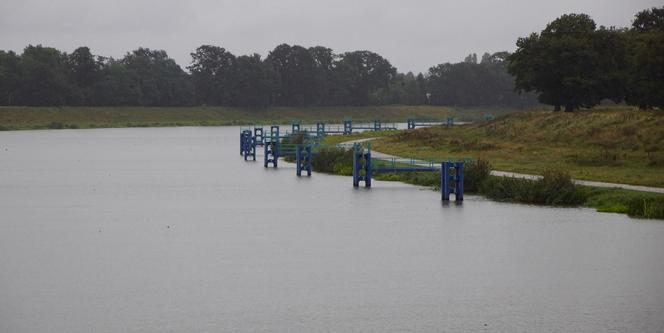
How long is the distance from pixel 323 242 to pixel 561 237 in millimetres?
7514

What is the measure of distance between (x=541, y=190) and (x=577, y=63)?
4805cm

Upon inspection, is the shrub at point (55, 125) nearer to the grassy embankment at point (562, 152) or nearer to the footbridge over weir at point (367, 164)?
the grassy embankment at point (562, 152)

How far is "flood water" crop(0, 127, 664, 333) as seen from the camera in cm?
2395

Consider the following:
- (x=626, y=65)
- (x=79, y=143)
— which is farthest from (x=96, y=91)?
(x=626, y=65)

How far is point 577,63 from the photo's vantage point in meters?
90.7

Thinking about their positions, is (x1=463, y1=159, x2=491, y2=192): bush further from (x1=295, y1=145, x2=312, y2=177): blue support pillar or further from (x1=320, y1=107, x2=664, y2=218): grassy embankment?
(x1=295, y1=145, x2=312, y2=177): blue support pillar

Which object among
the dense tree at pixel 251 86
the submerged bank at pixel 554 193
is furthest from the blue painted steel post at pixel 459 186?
the dense tree at pixel 251 86

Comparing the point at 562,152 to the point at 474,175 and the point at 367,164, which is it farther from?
the point at 474,175

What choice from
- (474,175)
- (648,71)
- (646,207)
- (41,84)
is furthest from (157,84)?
(646,207)

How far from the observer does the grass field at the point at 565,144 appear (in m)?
54.2

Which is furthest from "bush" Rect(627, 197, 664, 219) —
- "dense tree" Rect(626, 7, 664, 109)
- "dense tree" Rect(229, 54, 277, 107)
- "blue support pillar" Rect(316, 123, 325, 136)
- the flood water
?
"dense tree" Rect(229, 54, 277, 107)

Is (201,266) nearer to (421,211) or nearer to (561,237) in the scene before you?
(561,237)

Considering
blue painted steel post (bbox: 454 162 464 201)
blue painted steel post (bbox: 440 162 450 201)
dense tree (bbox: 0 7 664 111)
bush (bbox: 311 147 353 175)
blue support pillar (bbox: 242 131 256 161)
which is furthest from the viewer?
dense tree (bbox: 0 7 664 111)

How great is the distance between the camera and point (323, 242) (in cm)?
3550
